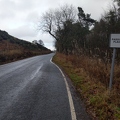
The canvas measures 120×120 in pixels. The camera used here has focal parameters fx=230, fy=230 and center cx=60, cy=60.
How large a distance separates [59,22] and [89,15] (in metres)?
19.7

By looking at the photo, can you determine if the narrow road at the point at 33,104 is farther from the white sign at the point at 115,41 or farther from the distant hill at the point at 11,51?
the distant hill at the point at 11,51

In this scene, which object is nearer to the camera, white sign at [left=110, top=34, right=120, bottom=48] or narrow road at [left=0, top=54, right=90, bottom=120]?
narrow road at [left=0, top=54, right=90, bottom=120]

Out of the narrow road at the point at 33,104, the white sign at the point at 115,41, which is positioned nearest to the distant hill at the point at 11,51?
the narrow road at the point at 33,104

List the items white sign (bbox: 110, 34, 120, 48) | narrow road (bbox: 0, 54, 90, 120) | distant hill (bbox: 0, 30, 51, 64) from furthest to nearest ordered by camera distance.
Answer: distant hill (bbox: 0, 30, 51, 64) → white sign (bbox: 110, 34, 120, 48) → narrow road (bbox: 0, 54, 90, 120)

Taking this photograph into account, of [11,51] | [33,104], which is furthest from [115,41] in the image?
[11,51]

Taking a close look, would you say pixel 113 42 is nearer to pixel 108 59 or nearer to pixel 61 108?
pixel 61 108

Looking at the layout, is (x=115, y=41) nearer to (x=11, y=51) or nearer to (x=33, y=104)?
(x=33, y=104)

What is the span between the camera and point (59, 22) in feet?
176

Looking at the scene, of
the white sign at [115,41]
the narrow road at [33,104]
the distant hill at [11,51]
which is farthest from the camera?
the distant hill at [11,51]

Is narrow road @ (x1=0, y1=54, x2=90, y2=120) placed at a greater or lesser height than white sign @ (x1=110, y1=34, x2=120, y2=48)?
lesser

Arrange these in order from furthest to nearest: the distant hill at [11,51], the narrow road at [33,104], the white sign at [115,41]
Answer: the distant hill at [11,51], the white sign at [115,41], the narrow road at [33,104]

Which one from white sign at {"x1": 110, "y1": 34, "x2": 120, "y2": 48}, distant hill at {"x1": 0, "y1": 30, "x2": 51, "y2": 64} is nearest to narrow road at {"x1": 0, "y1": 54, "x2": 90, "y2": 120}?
white sign at {"x1": 110, "y1": 34, "x2": 120, "y2": 48}

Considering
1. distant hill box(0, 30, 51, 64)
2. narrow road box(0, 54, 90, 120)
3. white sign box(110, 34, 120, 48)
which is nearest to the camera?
narrow road box(0, 54, 90, 120)

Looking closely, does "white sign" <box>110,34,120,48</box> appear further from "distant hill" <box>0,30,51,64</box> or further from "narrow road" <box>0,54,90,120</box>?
"distant hill" <box>0,30,51,64</box>
